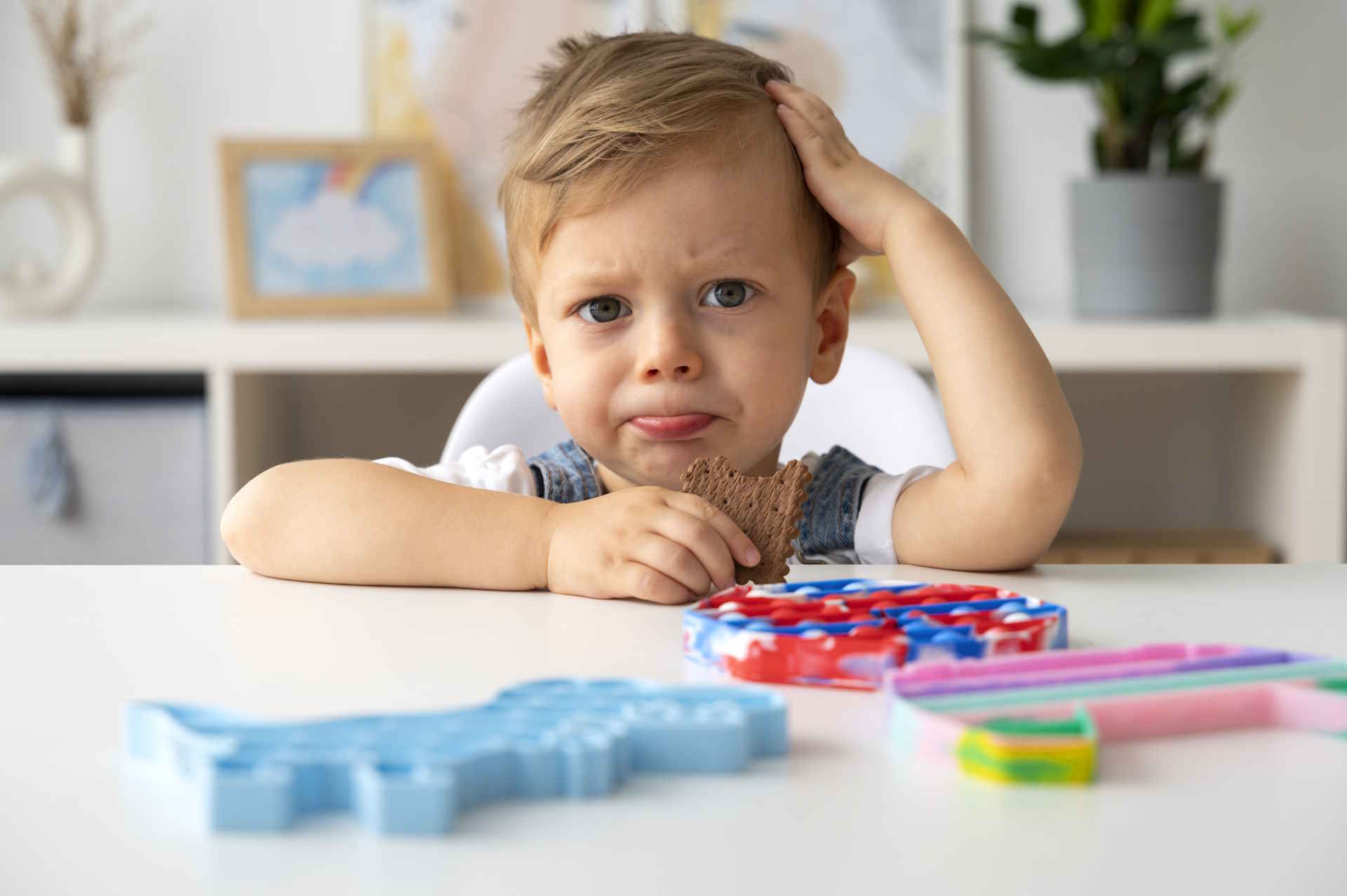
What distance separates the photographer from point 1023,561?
0.87m

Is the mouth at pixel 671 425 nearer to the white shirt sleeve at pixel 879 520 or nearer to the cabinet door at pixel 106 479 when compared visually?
the white shirt sleeve at pixel 879 520

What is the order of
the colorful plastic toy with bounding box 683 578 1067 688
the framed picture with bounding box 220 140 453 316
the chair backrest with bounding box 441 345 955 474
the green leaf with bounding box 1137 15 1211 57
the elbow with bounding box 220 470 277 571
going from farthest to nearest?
1. the framed picture with bounding box 220 140 453 316
2. the green leaf with bounding box 1137 15 1211 57
3. the chair backrest with bounding box 441 345 955 474
4. the elbow with bounding box 220 470 277 571
5. the colorful plastic toy with bounding box 683 578 1067 688

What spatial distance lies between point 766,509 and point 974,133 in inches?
Result: 83.6

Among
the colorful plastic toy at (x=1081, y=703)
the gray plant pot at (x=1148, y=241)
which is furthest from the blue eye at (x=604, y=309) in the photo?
the gray plant pot at (x=1148, y=241)

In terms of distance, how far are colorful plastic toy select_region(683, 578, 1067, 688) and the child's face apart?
1.15 ft

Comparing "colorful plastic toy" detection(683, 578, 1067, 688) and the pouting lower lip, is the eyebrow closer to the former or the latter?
the pouting lower lip

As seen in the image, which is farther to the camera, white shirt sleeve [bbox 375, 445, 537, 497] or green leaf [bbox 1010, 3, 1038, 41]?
green leaf [bbox 1010, 3, 1038, 41]

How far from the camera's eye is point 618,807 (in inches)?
15.4

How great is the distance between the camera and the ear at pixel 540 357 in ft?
3.66

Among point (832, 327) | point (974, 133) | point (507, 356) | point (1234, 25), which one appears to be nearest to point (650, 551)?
point (832, 327)

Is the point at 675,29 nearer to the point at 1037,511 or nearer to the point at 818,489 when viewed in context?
the point at 818,489

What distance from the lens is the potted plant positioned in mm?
2260

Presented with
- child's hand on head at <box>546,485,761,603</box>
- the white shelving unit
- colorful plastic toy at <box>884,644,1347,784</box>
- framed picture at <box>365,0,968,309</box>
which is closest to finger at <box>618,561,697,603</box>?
child's hand on head at <box>546,485,761,603</box>

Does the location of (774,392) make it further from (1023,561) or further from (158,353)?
(158,353)
